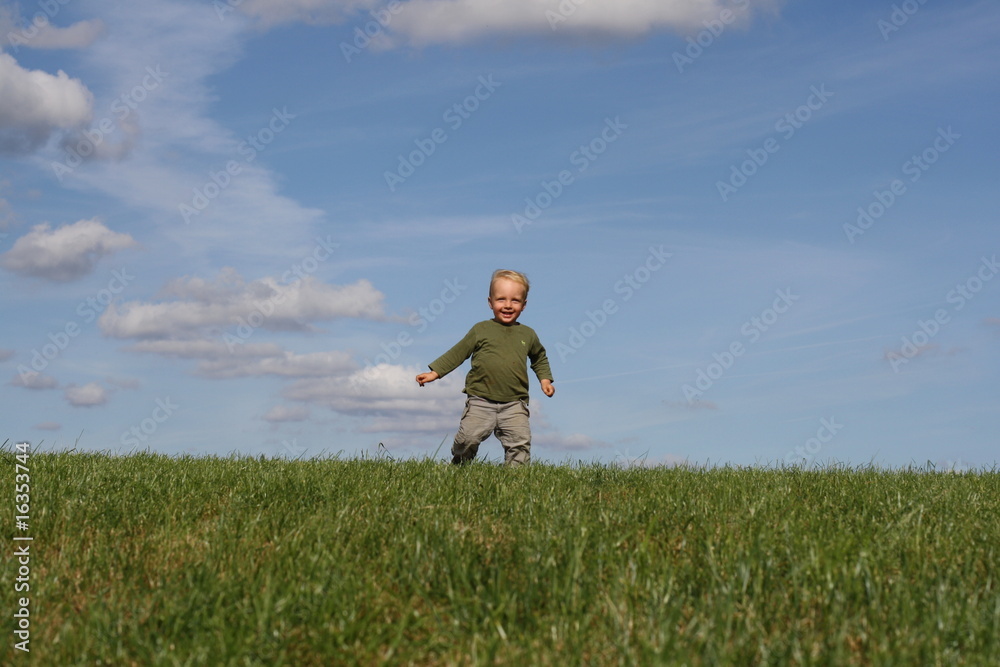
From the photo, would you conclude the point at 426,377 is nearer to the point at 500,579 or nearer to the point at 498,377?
the point at 498,377

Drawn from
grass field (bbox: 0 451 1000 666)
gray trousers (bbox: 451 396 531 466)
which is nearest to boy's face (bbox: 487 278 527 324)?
gray trousers (bbox: 451 396 531 466)

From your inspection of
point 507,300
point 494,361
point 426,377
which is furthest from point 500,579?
point 507,300

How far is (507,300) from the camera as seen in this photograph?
10430 mm

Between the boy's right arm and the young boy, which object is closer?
the boy's right arm

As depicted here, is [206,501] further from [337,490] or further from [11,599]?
[11,599]

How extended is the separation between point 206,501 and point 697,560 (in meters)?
3.46

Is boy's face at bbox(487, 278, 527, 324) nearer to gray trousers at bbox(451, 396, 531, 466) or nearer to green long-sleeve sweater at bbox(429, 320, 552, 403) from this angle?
green long-sleeve sweater at bbox(429, 320, 552, 403)

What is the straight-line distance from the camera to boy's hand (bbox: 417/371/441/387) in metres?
9.88

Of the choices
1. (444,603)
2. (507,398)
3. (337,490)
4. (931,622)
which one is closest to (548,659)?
(444,603)

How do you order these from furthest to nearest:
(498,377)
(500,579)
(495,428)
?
(495,428)
(498,377)
(500,579)

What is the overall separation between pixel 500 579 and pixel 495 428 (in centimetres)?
665

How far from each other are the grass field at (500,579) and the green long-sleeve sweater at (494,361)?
408 centimetres

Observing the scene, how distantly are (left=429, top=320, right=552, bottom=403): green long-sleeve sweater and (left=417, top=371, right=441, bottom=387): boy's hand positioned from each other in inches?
2.7

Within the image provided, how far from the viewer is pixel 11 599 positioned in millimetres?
3939
